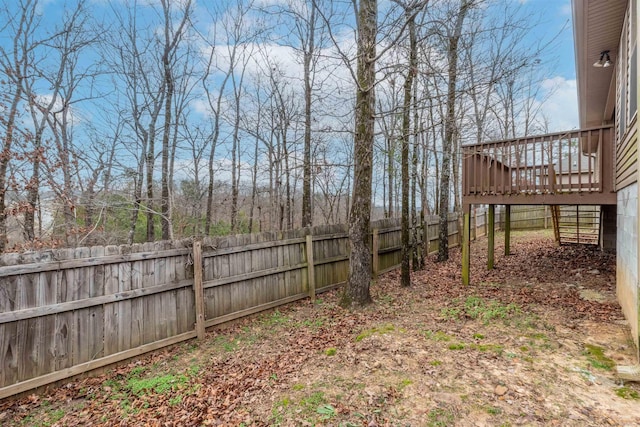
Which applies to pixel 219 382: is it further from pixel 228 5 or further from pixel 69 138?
pixel 228 5

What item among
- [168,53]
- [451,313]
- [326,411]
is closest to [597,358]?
[451,313]

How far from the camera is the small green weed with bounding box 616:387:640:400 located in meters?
2.75

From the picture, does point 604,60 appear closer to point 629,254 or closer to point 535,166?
point 535,166

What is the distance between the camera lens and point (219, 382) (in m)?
3.76

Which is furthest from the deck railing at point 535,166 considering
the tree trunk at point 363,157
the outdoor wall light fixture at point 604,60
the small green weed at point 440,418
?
the small green weed at point 440,418

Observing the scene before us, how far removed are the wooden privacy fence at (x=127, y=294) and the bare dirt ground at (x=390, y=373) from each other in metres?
0.27

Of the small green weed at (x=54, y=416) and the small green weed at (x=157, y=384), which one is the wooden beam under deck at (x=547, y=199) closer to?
the small green weed at (x=157, y=384)

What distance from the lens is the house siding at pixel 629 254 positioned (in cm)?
368

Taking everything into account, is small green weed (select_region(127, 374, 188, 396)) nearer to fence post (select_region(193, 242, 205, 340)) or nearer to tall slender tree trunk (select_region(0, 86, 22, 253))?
fence post (select_region(193, 242, 205, 340))

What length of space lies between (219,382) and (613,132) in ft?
26.3

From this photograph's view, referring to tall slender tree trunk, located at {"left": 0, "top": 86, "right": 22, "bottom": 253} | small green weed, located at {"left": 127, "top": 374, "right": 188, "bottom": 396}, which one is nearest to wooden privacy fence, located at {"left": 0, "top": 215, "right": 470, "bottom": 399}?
small green weed, located at {"left": 127, "top": 374, "right": 188, "bottom": 396}

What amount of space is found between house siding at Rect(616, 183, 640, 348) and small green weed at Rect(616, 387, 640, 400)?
0.72m

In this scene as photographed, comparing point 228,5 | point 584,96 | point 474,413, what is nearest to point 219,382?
point 474,413

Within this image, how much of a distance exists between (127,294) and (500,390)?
15.2 feet
